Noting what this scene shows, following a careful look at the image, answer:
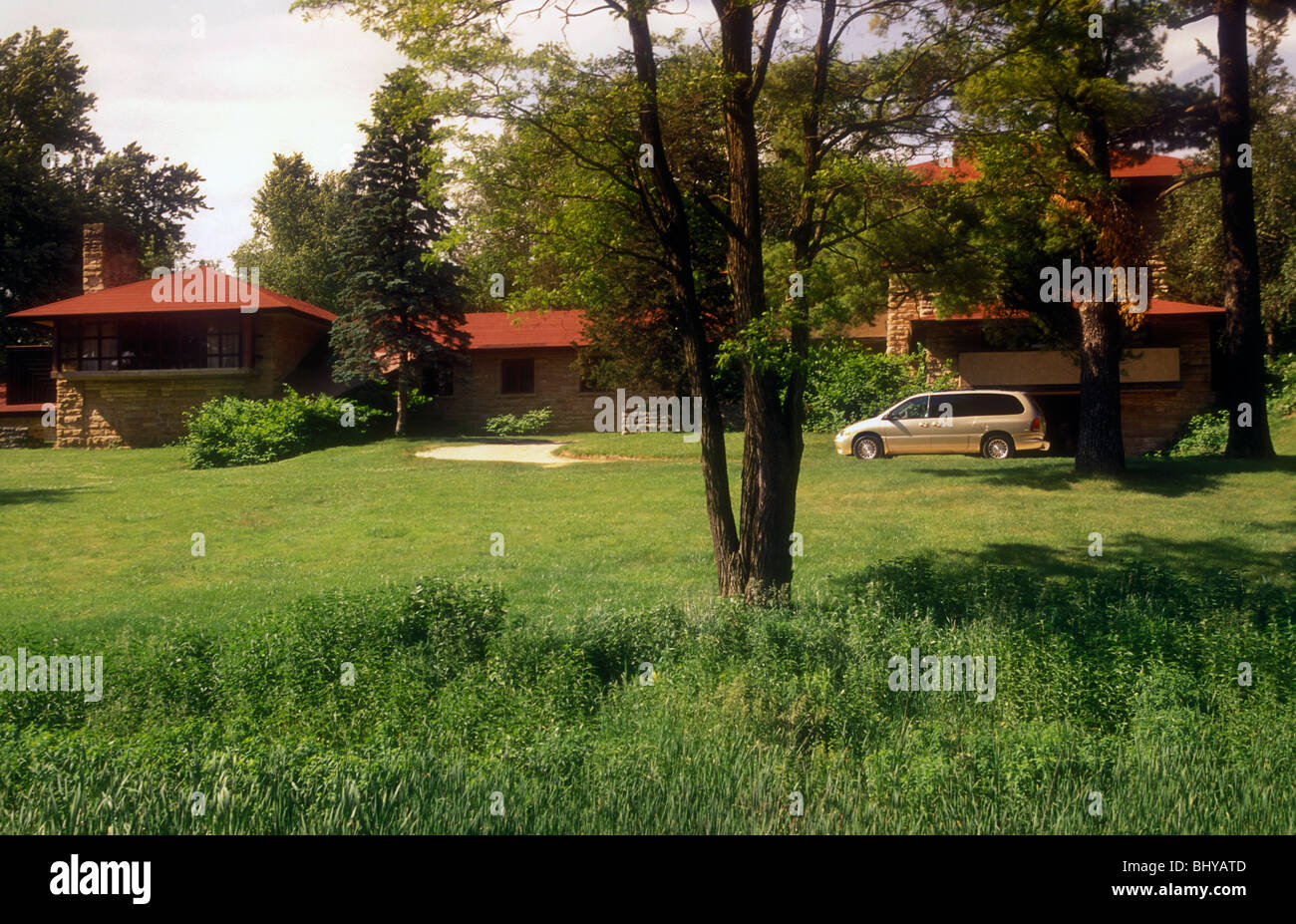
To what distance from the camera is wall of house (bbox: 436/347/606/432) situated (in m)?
31.4

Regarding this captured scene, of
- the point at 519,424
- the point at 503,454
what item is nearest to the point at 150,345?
the point at 519,424

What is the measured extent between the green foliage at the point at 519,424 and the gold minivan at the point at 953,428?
1159 cm

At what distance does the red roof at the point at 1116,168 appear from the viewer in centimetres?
1180

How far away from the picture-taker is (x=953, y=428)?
21.0 metres

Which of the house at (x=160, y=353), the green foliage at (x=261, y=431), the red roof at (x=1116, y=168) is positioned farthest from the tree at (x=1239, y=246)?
the house at (x=160, y=353)

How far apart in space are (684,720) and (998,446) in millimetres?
16573

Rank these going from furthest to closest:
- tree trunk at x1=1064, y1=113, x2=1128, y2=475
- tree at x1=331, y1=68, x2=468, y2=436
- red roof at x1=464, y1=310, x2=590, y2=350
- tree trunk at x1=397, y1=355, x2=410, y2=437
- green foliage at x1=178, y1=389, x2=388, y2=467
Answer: red roof at x1=464, y1=310, x2=590, y2=350 < tree trunk at x1=397, y1=355, x2=410, y2=437 < tree at x1=331, y1=68, x2=468, y2=436 < green foliage at x1=178, y1=389, x2=388, y2=467 < tree trunk at x1=1064, y1=113, x2=1128, y2=475

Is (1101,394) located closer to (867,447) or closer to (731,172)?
(867,447)

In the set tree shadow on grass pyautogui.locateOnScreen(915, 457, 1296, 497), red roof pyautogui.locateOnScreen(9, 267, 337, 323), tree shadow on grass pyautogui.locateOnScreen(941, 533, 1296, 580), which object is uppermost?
red roof pyautogui.locateOnScreen(9, 267, 337, 323)

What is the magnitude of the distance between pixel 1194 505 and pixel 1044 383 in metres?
12.2

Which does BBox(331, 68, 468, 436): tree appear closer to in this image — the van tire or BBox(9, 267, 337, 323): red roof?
BBox(9, 267, 337, 323): red roof

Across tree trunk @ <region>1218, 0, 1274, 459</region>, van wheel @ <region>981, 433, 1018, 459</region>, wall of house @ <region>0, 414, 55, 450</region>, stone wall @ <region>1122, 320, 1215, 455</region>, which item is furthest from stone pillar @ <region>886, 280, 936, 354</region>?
wall of house @ <region>0, 414, 55, 450</region>

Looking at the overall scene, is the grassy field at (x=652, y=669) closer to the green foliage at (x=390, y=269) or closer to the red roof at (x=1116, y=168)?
the red roof at (x=1116, y=168)

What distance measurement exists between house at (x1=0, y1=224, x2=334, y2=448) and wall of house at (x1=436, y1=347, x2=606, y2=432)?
4.39 m
